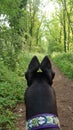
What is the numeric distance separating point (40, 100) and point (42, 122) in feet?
1.05

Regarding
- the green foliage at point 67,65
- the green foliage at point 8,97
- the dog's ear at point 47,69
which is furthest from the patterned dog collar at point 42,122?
the green foliage at point 67,65

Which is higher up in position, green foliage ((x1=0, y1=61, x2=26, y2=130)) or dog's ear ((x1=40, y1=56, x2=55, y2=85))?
dog's ear ((x1=40, y1=56, x2=55, y2=85))

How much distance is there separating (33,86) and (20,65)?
34.3ft

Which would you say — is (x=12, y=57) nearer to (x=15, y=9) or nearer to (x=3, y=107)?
(x=15, y=9)

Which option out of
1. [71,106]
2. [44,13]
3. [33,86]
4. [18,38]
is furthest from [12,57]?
[44,13]

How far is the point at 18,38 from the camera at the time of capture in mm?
12711

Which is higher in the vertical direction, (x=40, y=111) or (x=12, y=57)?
(x=40, y=111)

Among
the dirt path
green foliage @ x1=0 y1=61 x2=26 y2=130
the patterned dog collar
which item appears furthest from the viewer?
the dirt path

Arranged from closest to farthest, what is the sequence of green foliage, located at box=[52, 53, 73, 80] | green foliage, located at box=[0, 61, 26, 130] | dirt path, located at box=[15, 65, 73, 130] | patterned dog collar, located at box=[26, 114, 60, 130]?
patterned dog collar, located at box=[26, 114, 60, 130]
green foliage, located at box=[0, 61, 26, 130]
dirt path, located at box=[15, 65, 73, 130]
green foliage, located at box=[52, 53, 73, 80]

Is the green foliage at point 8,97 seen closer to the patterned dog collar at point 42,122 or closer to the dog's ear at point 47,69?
the dog's ear at point 47,69

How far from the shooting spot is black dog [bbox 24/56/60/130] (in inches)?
109

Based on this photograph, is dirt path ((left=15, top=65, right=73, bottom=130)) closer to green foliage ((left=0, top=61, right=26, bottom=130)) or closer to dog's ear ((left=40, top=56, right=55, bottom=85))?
green foliage ((left=0, top=61, right=26, bottom=130))

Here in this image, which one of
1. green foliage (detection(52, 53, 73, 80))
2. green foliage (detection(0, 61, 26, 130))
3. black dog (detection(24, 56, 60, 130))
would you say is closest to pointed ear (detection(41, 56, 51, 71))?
black dog (detection(24, 56, 60, 130))

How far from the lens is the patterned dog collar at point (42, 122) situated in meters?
2.74
